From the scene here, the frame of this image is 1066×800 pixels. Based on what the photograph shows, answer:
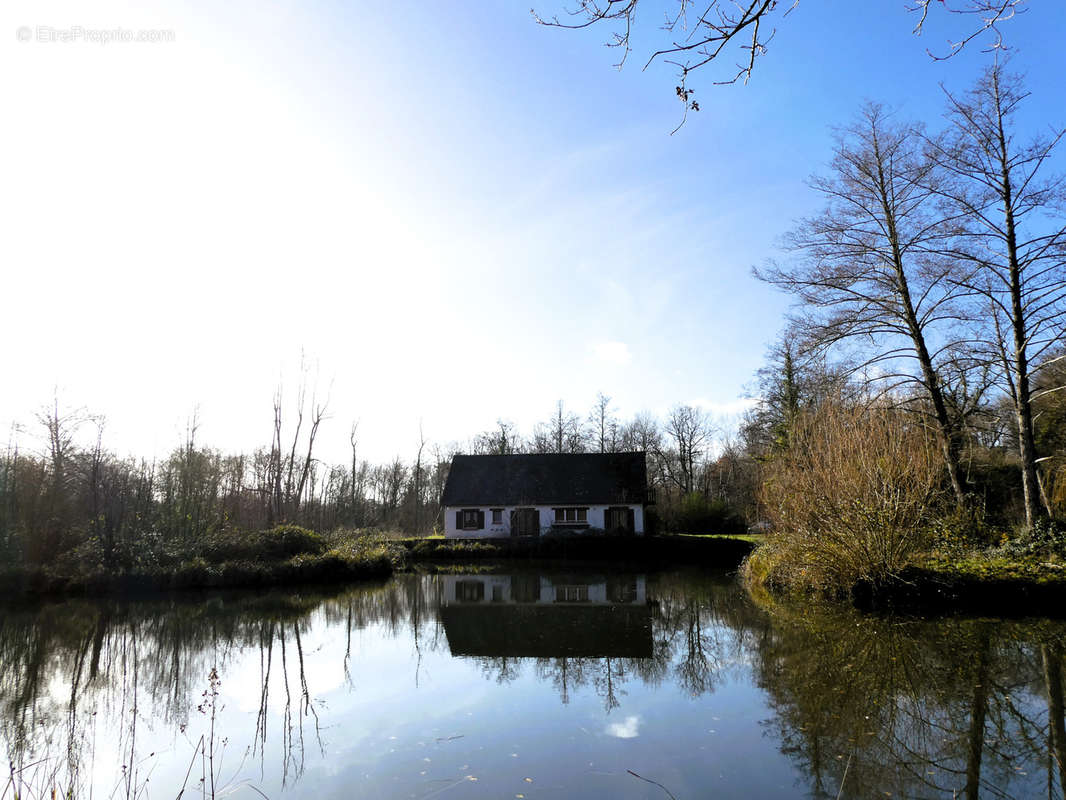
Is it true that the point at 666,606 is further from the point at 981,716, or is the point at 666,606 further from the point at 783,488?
the point at 981,716

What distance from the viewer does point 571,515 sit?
3203cm

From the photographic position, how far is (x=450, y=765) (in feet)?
17.8

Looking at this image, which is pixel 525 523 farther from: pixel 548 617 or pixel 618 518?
pixel 548 617

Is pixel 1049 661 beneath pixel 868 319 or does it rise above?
beneath

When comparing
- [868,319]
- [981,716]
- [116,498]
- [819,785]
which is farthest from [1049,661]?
[116,498]

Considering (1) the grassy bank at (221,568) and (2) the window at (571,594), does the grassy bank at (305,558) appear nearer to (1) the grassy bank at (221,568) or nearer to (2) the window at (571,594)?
(1) the grassy bank at (221,568)

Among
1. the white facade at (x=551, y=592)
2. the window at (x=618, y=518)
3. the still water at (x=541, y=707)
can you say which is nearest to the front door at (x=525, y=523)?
the window at (x=618, y=518)

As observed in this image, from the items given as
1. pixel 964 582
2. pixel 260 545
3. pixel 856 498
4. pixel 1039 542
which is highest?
pixel 856 498

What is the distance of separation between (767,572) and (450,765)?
439 inches

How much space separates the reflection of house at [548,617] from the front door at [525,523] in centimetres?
1188

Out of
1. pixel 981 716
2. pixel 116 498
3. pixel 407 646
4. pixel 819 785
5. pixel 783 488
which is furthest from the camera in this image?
pixel 116 498

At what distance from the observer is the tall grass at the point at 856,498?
37.4 feet

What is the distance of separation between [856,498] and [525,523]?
21.6 meters

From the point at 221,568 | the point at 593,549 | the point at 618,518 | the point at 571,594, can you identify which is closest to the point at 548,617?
the point at 571,594
